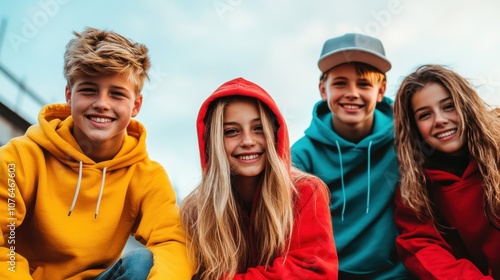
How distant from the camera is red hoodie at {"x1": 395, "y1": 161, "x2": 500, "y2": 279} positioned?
2.55 m

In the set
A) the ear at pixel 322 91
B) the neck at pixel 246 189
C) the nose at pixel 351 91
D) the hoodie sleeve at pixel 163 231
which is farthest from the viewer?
the ear at pixel 322 91

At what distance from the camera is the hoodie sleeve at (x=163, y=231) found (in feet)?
7.03

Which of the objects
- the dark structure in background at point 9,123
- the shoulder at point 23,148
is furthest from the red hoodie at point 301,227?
the dark structure in background at point 9,123

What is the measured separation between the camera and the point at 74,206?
250 cm

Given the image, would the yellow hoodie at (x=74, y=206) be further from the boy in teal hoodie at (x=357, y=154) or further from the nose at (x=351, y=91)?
the nose at (x=351, y=91)

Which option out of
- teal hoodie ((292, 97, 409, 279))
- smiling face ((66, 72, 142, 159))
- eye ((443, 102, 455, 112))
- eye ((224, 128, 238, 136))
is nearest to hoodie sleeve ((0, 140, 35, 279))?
smiling face ((66, 72, 142, 159))

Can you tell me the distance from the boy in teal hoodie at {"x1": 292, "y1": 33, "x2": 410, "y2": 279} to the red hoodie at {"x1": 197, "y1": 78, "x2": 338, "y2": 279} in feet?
2.25

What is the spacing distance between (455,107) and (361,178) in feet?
2.61

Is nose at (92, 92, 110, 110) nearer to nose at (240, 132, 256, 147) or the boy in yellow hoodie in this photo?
the boy in yellow hoodie

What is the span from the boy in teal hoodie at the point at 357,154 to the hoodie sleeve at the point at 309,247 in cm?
69

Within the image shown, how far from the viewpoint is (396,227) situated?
3004mm

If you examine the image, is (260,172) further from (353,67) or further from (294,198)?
(353,67)

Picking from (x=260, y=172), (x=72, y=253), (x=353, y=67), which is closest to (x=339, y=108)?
(x=353, y=67)

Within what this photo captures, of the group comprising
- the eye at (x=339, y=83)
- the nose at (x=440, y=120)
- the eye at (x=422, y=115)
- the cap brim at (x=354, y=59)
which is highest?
the cap brim at (x=354, y=59)
